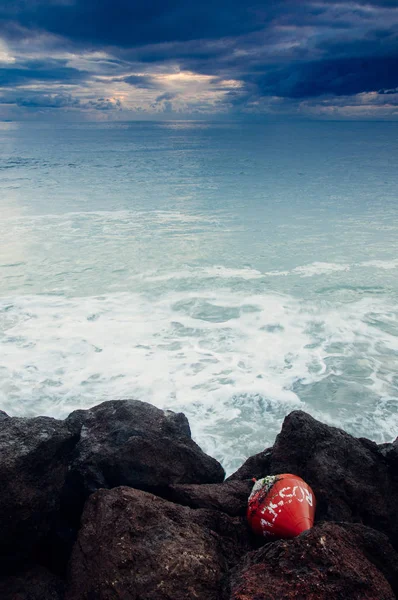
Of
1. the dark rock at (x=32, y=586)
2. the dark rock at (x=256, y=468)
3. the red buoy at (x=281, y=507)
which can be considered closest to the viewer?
the dark rock at (x=32, y=586)

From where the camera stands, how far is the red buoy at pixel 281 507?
4.01 metres

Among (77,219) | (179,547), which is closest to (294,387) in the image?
(179,547)

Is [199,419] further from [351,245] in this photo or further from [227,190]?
[227,190]

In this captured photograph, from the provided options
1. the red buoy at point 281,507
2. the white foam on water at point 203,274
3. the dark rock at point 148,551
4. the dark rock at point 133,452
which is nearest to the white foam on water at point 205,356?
the white foam on water at point 203,274

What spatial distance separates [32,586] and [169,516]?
113 centimetres

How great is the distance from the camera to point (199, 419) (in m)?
7.80

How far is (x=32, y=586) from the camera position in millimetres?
3629

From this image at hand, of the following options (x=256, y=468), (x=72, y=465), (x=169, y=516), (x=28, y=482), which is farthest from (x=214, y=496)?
(x=28, y=482)

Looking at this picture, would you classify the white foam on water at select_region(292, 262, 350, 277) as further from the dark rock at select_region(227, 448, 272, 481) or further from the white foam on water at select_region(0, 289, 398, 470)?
the dark rock at select_region(227, 448, 272, 481)

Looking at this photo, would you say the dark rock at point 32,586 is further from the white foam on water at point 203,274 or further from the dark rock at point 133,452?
the white foam on water at point 203,274

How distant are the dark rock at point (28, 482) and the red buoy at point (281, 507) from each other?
1752 mm

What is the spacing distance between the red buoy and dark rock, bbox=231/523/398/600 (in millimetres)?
564

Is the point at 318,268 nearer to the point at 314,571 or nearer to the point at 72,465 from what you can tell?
the point at 72,465

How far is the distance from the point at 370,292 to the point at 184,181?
2412 centimetres
